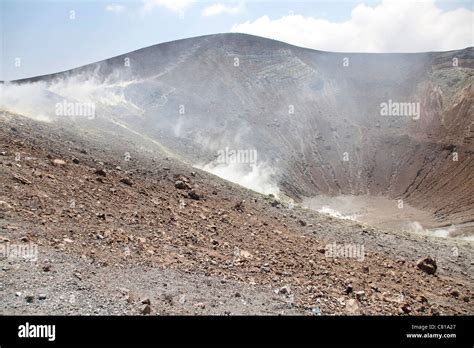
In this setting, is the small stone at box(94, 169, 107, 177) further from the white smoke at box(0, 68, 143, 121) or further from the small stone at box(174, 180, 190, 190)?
the white smoke at box(0, 68, 143, 121)

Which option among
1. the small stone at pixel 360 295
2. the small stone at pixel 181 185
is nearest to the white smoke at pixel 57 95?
the small stone at pixel 181 185

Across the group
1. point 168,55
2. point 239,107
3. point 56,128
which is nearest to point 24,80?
point 168,55

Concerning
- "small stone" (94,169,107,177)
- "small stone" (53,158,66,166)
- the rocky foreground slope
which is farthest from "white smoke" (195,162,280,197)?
"small stone" (53,158,66,166)

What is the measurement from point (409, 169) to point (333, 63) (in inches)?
980

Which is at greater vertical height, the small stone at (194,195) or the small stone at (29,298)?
the small stone at (194,195)

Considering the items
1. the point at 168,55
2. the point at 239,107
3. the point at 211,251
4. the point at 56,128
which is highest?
the point at 168,55

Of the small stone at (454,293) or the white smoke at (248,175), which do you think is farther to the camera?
the white smoke at (248,175)

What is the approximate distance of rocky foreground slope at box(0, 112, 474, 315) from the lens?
852 cm

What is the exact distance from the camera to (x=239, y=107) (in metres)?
52.6

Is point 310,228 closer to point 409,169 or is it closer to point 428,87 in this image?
point 409,169

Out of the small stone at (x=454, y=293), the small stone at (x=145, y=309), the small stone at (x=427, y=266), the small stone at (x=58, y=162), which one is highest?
the small stone at (x=58, y=162)

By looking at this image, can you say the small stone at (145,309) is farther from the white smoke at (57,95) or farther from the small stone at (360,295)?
the white smoke at (57,95)

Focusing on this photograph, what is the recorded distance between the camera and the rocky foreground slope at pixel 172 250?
8.52 m

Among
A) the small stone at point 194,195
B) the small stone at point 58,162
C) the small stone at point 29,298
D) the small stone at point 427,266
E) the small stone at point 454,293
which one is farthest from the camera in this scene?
the small stone at point 194,195
